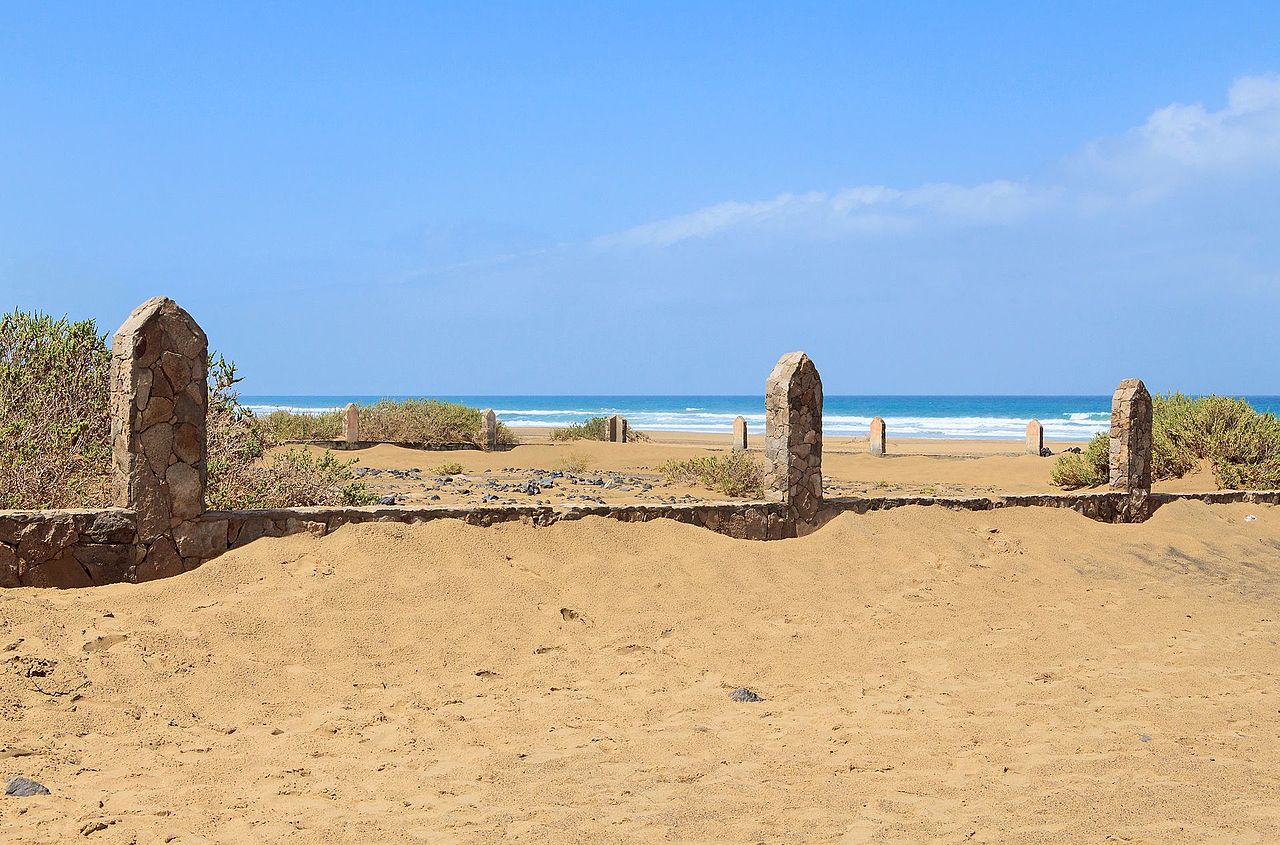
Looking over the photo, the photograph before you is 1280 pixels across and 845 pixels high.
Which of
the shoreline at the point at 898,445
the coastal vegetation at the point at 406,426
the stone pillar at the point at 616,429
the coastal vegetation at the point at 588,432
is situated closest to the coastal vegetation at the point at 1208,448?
the shoreline at the point at 898,445

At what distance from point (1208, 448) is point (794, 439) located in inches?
434

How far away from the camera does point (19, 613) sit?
21.0 ft

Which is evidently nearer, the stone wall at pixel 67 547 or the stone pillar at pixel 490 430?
the stone wall at pixel 67 547

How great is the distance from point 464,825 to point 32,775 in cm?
215

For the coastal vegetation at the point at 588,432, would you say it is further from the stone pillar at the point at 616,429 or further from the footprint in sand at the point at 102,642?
the footprint in sand at the point at 102,642

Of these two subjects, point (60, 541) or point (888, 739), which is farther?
point (60, 541)

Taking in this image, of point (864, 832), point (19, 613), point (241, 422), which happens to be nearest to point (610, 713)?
point (864, 832)

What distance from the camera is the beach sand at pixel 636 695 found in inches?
177

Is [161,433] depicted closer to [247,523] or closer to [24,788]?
[247,523]

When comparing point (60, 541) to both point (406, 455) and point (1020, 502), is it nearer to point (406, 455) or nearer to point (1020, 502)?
point (1020, 502)

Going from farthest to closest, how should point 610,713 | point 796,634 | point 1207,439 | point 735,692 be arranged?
point 1207,439 < point 796,634 < point 735,692 < point 610,713

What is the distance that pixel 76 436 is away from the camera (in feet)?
28.9

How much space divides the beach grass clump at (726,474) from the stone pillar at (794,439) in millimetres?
6377

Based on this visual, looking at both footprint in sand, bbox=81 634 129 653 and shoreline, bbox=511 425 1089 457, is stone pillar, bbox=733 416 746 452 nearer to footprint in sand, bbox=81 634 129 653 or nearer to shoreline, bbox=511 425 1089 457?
shoreline, bbox=511 425 1089 457
